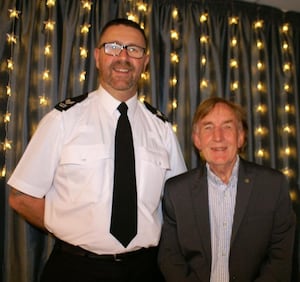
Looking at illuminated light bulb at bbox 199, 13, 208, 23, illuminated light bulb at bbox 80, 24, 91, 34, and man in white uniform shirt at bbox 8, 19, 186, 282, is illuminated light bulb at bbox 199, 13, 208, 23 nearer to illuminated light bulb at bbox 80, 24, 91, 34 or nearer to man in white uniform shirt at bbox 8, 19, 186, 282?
illuminated light bulb at bbox 80, 24, 91, 34

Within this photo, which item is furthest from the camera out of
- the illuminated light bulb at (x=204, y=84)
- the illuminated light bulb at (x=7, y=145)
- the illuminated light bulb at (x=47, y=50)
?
the illuminated light bulb at (x=204, y=84)

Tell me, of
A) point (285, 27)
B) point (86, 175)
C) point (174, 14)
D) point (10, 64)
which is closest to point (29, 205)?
point (86, 175)

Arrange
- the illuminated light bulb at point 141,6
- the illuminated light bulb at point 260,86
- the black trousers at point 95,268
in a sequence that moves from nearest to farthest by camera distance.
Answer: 1. the black trousers at point 95,268
2. the illuminated light bulb at point 141,6
3. the illuminated light bulb at point 260,86

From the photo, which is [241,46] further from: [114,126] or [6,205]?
[6,205]

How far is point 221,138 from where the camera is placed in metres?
Result: 1.51

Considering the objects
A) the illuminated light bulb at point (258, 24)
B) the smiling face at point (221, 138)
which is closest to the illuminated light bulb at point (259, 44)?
the illuminated light bulb at point (258, 24)

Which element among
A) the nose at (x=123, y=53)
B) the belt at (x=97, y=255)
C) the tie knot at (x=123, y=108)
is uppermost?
the nose at (x=123, y=53)

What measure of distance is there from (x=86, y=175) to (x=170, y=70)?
1.25m

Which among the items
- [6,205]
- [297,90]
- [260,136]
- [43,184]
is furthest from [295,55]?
[6,205]

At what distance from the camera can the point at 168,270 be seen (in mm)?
1492

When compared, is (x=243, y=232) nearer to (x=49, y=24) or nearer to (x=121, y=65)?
(x=121, y=65)

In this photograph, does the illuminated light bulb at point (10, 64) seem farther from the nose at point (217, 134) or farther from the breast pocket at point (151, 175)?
the nose at point (217, 134)

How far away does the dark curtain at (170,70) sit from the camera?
2.07 metres

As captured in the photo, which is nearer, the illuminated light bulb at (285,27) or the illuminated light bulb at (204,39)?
the illuminated light bulb at (204,39)
